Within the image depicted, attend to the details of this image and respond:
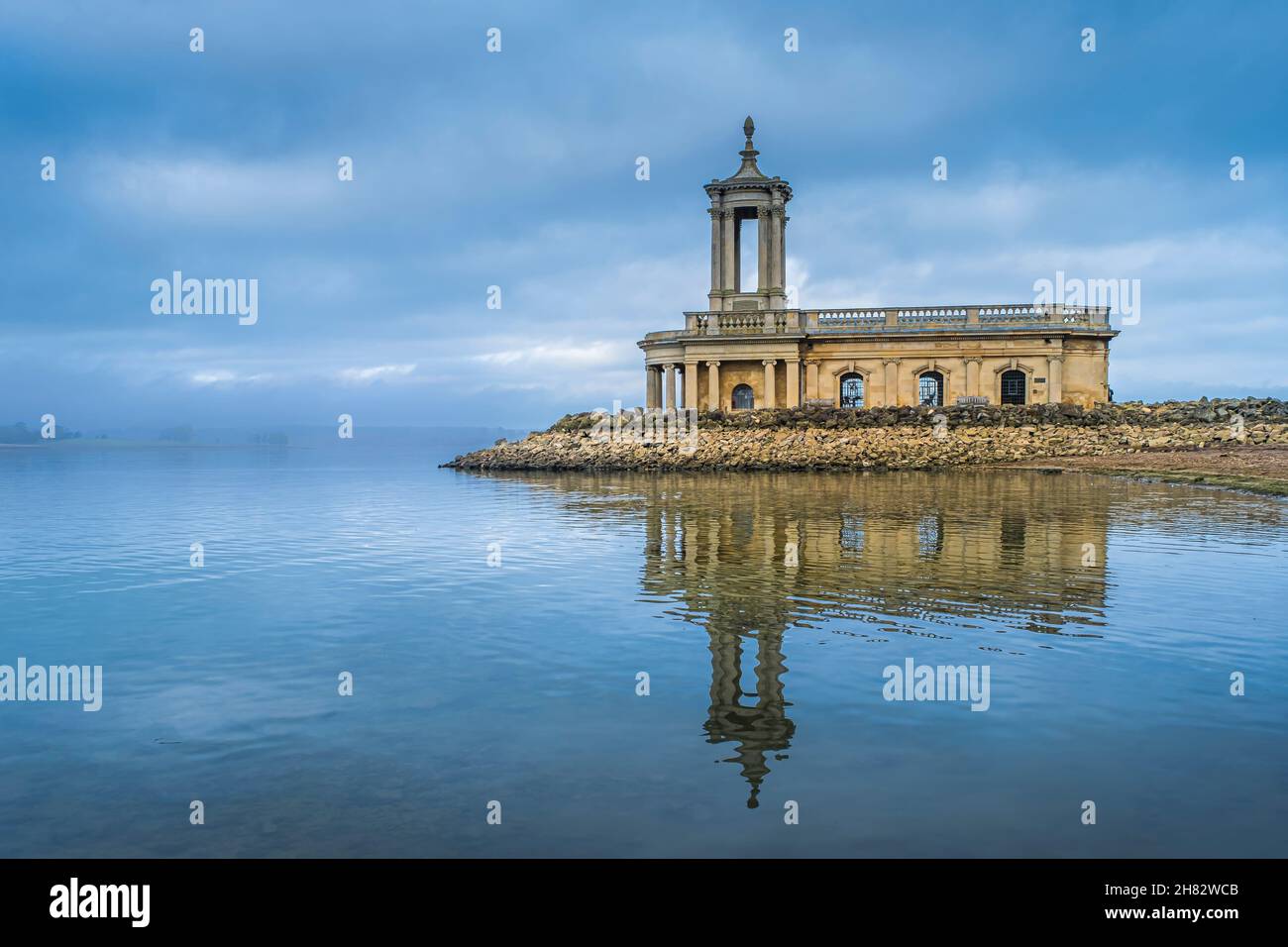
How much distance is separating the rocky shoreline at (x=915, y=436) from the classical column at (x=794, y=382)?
194 cm

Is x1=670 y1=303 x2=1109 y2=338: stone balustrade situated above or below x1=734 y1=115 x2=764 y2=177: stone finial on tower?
below

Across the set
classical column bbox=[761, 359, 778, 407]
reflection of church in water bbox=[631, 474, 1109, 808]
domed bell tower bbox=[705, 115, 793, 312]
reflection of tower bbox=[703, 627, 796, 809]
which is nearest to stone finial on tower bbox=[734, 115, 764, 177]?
domed bell tower bbox=[705, 115, 793, 312]

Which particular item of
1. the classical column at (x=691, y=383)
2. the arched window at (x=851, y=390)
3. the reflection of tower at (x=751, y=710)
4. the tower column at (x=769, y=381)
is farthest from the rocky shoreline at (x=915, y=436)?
the reflection of tower at (x=751, y=710)

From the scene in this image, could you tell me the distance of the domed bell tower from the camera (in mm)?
64250

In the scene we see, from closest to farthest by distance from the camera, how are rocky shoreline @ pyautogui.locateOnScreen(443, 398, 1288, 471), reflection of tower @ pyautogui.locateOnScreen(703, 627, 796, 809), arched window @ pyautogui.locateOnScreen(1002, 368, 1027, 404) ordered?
1. reflection of tower @ pyautogui.locateOnScreen(703, 627, 796, 809)
2. rocky shoreline @ pyautogui.locateOnScreen(443, 398, 1288, 471)
3. arched window @ pyautogui.locateOnScreen(1002, 368, 1027, 404)

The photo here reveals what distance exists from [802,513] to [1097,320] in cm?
3889

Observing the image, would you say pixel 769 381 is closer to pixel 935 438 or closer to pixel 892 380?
pixel 892 380

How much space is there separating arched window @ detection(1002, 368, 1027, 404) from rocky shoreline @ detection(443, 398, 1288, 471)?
9.48 ft

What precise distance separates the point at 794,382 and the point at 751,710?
173ft

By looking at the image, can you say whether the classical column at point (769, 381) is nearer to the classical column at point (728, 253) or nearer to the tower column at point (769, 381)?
the tower column at point (769, 381)

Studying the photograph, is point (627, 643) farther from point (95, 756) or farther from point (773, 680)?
point (95, 756)

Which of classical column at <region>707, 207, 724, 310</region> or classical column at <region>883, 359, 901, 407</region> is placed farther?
classical column at <region>707, 207, 724, 310</region>
